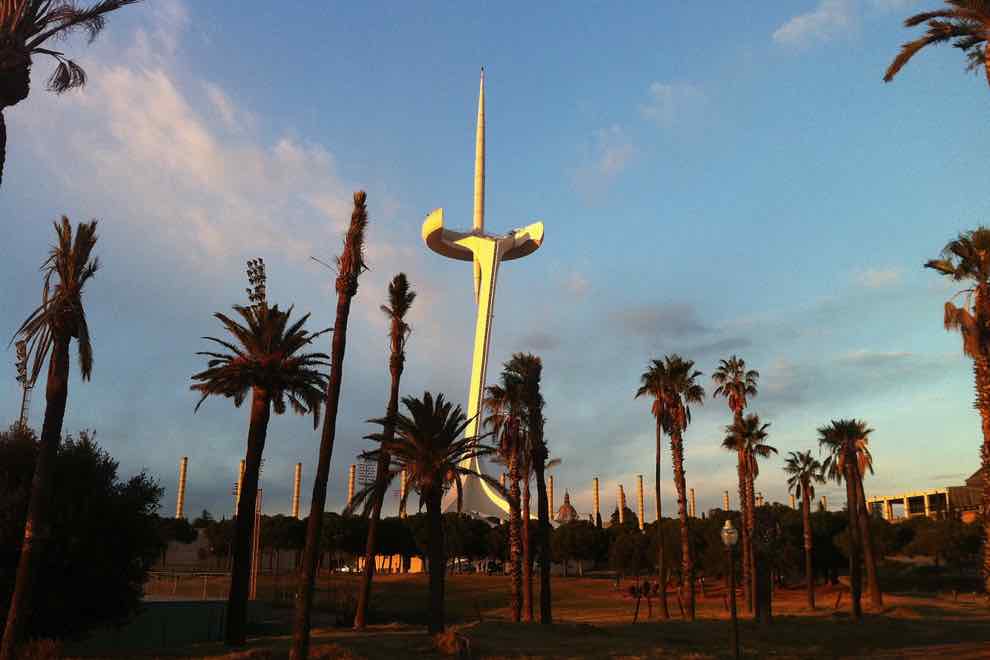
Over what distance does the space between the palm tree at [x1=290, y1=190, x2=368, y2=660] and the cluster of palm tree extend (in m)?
16.9

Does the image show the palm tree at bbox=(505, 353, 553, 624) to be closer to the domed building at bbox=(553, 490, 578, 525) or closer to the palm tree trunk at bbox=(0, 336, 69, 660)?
the palm tree trunk at bbox=(0, 336, 69, 660)

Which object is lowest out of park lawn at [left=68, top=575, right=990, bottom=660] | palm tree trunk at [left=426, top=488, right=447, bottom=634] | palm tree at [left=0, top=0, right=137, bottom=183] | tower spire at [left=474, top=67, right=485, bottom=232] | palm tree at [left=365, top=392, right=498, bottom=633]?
park lawn at [left=68, top=575, right=990, bottom=660]

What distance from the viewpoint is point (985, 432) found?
27.9m

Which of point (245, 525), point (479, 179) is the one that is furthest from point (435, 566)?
point (479, 179)

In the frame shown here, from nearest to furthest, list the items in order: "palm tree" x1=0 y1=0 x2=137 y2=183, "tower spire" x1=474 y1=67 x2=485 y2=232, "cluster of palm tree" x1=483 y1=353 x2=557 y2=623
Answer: "palm tree" x1=0 y1=0 x2=137 y2=183 → "cluster of palm tree" x1=483 y1=353 x2=557 y2=623 → "tower spire" x1=474 y1=67 x2=485 y2=232

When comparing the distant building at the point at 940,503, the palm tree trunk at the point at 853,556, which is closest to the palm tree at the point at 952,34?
the palm tree trunk at the point at 853,556

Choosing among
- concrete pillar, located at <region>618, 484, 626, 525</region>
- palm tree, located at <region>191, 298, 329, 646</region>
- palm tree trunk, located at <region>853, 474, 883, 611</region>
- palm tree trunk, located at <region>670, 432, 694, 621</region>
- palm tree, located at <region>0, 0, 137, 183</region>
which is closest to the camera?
palm tree, located at <region>0, 0, 137, 183</region>

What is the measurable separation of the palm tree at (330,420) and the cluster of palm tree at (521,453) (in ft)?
55.6

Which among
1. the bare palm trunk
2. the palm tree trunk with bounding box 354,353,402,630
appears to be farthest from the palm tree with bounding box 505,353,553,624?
the bare palm trunk

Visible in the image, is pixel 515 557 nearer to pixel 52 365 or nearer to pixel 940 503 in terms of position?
pixel 52 365

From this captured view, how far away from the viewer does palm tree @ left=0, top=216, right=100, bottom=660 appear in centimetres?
2130

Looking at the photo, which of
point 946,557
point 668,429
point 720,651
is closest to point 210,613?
point 720,651

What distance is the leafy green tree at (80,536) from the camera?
2614 centimetres

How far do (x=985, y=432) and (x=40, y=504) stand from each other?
1090 inches
